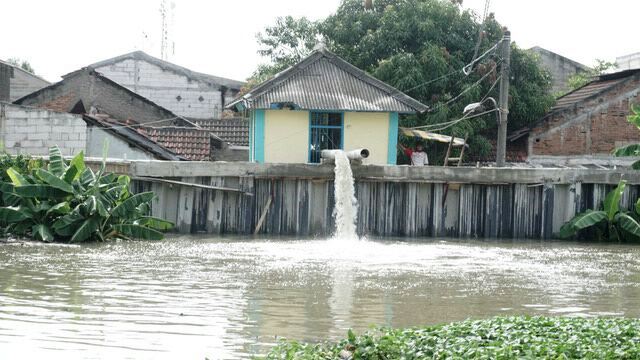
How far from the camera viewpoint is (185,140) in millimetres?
33156

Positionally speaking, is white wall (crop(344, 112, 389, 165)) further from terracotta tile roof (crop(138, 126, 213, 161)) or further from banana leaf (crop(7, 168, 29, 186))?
banana leaf (crop(7, 168, 29, 186))

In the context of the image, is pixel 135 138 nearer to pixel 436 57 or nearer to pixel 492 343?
pixel 436 57

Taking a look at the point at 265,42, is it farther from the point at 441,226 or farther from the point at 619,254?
the point at 619,254

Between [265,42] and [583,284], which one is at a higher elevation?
[265,42]

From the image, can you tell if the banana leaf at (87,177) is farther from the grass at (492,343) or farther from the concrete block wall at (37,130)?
the grass at (492,343)

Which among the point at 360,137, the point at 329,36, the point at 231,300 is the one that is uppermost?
the point at 329,36

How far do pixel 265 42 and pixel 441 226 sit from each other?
→ 2043 cm

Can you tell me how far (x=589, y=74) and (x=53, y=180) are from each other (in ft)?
112

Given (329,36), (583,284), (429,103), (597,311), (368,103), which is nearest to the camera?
(597,311)

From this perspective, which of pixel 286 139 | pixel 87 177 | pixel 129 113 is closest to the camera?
pixel 87 177

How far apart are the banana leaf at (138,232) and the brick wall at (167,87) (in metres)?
23.6

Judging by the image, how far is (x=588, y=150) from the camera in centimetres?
3403

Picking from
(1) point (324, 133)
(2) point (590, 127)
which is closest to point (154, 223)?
(1) point (324, 133)

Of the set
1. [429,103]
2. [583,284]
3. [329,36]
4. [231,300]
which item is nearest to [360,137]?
[429,103]
